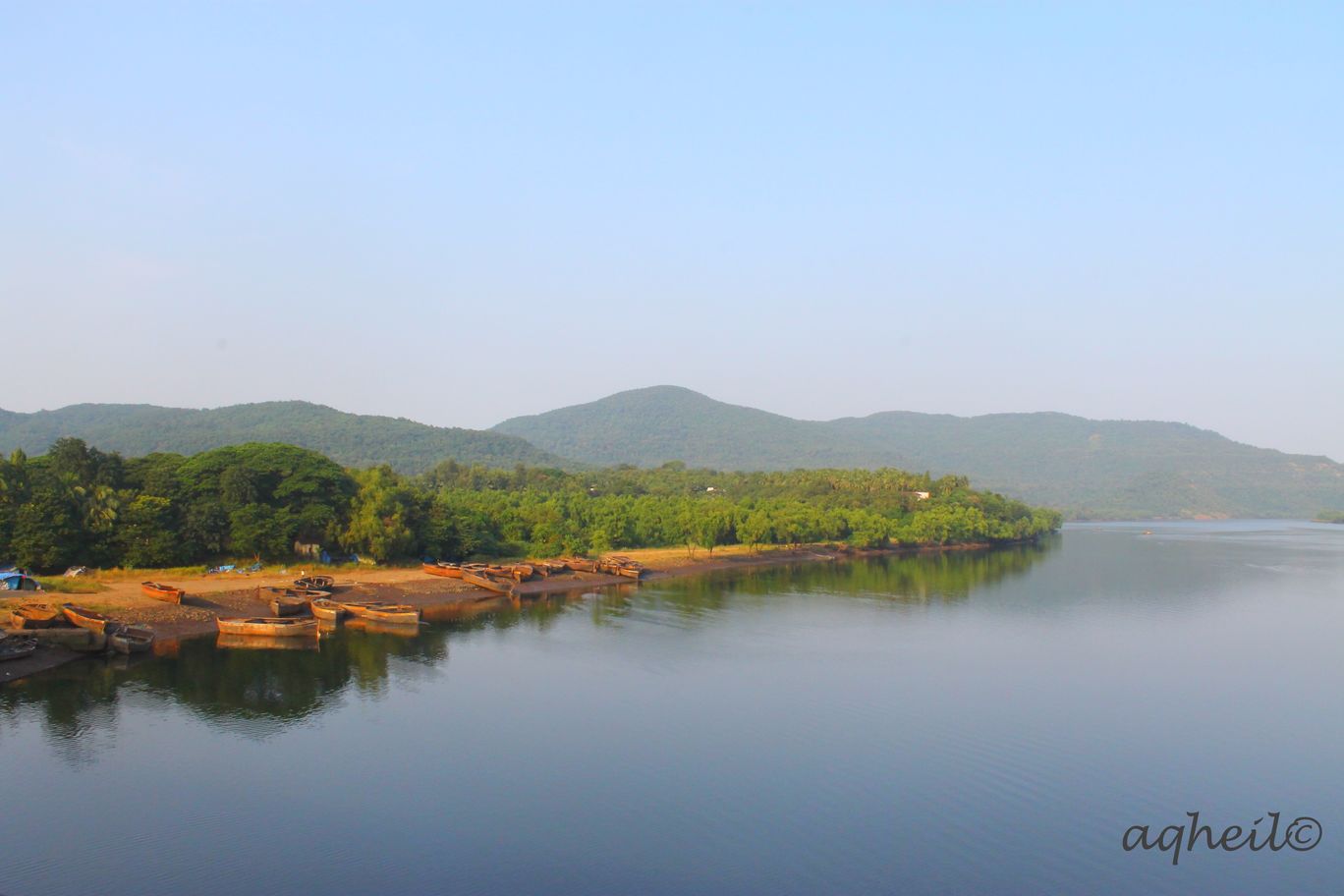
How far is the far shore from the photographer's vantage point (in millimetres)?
35188

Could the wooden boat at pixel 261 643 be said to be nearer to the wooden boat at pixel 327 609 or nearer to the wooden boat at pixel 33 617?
the wooden boat at pixel 327 609

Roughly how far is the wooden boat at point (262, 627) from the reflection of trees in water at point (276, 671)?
4.30 ft

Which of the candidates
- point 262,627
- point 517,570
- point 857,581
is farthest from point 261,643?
point 857,581

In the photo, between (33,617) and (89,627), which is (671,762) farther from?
(33,617)

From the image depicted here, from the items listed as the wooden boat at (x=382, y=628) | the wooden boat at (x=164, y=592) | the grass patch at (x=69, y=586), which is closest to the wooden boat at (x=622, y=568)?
the wooden boat at (x=382, y=628)

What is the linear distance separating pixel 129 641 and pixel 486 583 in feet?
71.5

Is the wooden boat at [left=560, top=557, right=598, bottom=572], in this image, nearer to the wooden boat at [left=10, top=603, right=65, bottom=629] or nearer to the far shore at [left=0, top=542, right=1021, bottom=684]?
the far shore at [left=0, top=542, right=1021, bottom=684]

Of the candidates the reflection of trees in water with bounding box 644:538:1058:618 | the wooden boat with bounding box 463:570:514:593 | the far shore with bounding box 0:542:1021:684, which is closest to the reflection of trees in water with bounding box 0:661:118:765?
the far shore with bounding box 0:542:1021:684

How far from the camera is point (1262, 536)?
447 ft

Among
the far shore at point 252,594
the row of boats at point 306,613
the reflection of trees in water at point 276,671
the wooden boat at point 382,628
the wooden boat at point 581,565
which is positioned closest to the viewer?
the reflection of trees in water at point 276,671

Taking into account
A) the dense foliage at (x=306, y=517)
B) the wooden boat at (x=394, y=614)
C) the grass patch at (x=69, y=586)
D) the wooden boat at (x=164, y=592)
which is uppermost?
the dense foliage at (x=306, y=517)

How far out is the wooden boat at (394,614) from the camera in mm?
40594

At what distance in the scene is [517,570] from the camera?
5516 centimetres

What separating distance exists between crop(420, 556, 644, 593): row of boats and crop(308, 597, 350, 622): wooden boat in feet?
37.8
